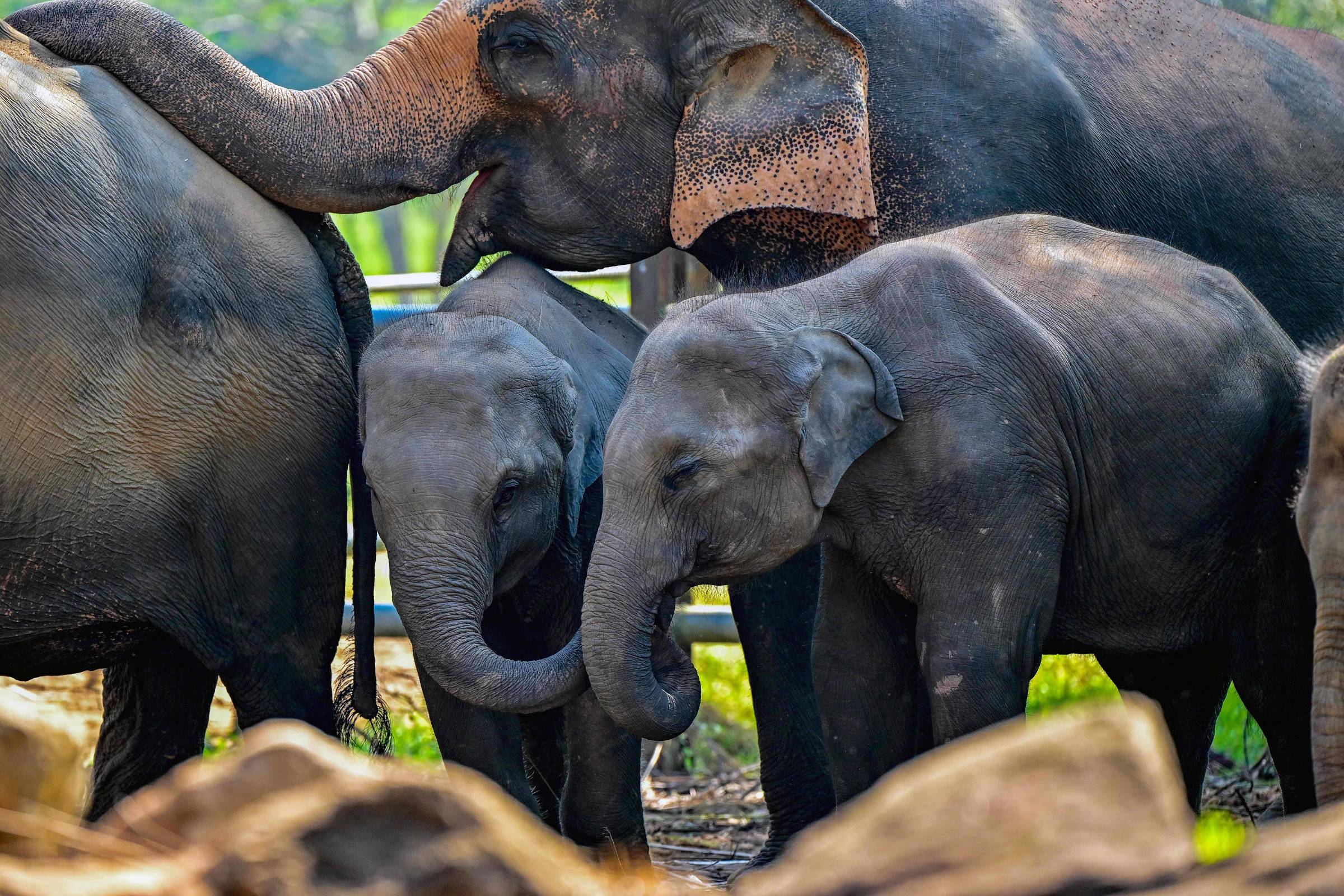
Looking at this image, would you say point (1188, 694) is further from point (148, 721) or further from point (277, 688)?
point (148, 721)

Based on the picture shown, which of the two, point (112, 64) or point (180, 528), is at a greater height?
point (112, 64)

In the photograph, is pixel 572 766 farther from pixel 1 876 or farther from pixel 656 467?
pixel 1 876

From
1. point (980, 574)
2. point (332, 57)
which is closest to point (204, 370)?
point (980, 574)

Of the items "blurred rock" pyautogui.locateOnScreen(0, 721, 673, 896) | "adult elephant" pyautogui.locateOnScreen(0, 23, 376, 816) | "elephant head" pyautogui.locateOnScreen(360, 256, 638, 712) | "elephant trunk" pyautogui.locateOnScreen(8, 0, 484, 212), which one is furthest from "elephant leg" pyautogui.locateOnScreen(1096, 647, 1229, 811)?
"blurred rock" pyautogui.locateOnScreen(0, 721, 673, 896)

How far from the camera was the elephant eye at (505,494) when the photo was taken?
140 inches

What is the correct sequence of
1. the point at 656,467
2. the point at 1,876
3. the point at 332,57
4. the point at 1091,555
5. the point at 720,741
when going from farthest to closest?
1. the point at 332,57
2. the point at 720,741
3. the point at 1091,555
4. the point at 656,467
5. the point at 1,876

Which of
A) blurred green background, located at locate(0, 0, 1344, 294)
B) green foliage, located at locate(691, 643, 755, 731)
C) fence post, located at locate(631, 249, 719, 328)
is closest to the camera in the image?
fence post, located at locate(631, 249, 719, 328)

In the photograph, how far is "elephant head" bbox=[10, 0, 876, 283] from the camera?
13.1ft

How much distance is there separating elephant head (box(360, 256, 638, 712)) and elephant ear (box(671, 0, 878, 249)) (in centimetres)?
56

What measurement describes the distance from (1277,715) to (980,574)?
0.73 metres

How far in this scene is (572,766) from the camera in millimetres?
3729

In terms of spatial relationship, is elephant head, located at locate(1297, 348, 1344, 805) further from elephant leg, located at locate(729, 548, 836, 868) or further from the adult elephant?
the adult elephant

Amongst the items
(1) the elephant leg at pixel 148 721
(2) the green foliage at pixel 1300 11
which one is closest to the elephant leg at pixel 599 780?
(1) the elephant leg at pixel 148 721

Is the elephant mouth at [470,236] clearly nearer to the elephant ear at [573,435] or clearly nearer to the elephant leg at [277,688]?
the elephant ear at [573,435]
